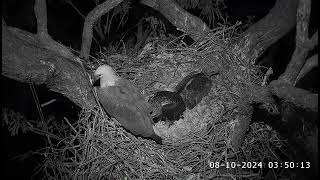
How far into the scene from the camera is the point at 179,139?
401 centimetres

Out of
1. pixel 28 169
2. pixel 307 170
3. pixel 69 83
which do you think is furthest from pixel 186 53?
pixel 28 169

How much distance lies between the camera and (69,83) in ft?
11.5

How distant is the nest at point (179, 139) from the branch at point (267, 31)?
0.55 ft

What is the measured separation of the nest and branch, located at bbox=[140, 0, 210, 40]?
0.62 ft

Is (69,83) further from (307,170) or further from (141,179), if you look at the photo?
(307,170)

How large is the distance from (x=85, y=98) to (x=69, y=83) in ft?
1.01

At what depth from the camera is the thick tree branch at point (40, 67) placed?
3055 mm

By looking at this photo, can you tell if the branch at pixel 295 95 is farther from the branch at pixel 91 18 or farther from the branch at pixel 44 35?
the branch at pixel 44 35

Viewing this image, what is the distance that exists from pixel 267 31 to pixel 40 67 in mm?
2687

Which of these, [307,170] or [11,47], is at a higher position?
[11,47]

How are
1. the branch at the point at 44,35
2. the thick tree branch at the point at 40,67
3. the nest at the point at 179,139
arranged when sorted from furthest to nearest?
the nest at the point at 179,139
the branch at the point at 44,35
the thick tree branch at the point at 40,67

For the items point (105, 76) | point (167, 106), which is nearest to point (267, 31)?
point (167, 106)

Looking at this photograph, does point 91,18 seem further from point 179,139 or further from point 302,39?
point 302,39

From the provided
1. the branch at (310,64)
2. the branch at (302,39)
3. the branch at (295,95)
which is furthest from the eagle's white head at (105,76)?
the branch at (310,64)
